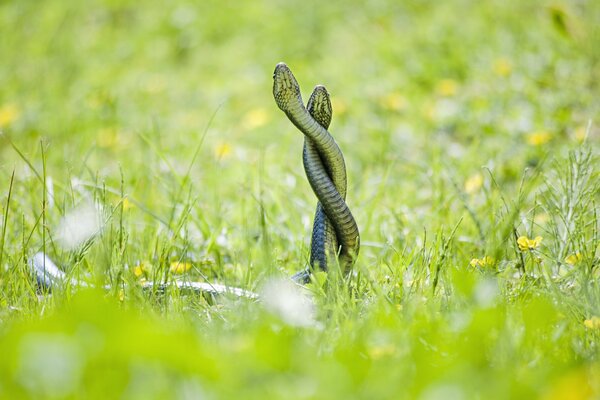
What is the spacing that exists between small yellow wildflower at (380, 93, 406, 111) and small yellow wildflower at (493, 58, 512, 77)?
67 centimetres

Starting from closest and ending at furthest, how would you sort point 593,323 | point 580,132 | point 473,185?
point 593,323, point 473,185, point 580,132

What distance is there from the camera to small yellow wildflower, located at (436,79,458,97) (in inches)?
198

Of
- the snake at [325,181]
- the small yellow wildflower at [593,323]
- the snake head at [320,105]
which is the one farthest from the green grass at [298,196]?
the snake head at [320,105]

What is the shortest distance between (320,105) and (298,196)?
1405mm

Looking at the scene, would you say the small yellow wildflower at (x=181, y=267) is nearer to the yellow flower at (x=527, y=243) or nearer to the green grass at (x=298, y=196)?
the green grass at (x=298, y=196)

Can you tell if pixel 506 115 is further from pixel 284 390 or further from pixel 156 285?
pixel 284 390

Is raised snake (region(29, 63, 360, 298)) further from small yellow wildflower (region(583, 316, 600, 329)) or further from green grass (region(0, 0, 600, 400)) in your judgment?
small yellow wildflower (region(583, 316, 600, 329))

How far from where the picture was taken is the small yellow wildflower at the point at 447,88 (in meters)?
5.03

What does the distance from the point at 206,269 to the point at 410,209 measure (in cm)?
107

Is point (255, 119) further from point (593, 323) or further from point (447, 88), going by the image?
point (593, 323)

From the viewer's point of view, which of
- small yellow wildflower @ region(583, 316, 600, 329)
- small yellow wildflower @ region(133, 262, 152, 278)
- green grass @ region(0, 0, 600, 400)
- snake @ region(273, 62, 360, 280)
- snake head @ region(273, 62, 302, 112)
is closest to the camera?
green grass @ region(0, 0, 600, 400)

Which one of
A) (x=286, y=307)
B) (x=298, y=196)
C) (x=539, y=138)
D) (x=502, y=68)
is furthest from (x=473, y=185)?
(x=286, y=307)

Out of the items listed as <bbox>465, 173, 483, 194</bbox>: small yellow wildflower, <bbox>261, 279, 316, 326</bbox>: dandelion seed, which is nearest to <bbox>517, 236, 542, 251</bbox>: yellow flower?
<bbox>261, 279, 316, 326</bbox>: dandelion seed

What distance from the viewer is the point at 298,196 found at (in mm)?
→ 3727
